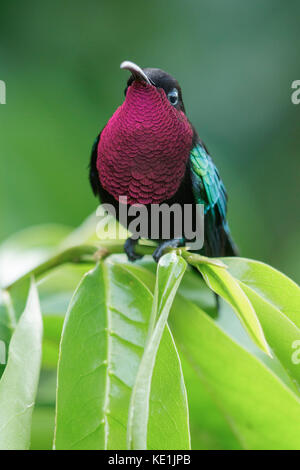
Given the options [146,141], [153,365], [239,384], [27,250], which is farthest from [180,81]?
[153,365]

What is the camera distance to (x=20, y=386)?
81cm

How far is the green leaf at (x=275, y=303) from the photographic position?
32.1 inches

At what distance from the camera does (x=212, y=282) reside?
845 mm

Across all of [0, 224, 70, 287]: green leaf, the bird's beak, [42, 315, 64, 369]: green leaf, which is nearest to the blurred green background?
[0, 224, 70, 287]: green leaf

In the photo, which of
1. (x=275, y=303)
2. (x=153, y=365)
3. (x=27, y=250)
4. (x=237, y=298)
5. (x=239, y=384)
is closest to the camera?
(x=153, y=365)

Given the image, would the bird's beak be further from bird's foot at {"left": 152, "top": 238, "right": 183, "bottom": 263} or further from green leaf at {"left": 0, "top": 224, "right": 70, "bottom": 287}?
green leaf at {"left": 0, "top": 224, "right": 70, "bottom": 287}

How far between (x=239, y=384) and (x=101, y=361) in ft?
0.95

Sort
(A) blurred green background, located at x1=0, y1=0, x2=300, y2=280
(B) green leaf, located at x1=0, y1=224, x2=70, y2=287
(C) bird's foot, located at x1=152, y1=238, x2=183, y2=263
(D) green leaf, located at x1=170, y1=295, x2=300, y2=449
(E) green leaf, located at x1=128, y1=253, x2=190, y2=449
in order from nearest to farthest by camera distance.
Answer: (E) green leaf, located at x1=128, y1=253, x2=190, y2=449 < (D) green leaf, located at x1=170, y1=295, x2=300, y2=449 < (C) bird's foot, located at x1=152, y1=238, x2=183, y2=263 < (B) green leaf, located at x1=0, y1=224, x2=70, y2=287 < (A) blurred green background, located at x1=0, y1=0, x2=300, y2=280

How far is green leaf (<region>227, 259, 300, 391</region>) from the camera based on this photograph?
0.81 meters

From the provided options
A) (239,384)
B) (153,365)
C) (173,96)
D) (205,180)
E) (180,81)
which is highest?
(180,81)

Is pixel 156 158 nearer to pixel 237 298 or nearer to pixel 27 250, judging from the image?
pixel 237 298

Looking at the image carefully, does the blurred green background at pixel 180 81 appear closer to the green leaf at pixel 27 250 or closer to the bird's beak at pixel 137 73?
the green leaf at pixel 27 250

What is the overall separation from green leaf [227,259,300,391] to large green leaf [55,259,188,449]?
0.49ft
